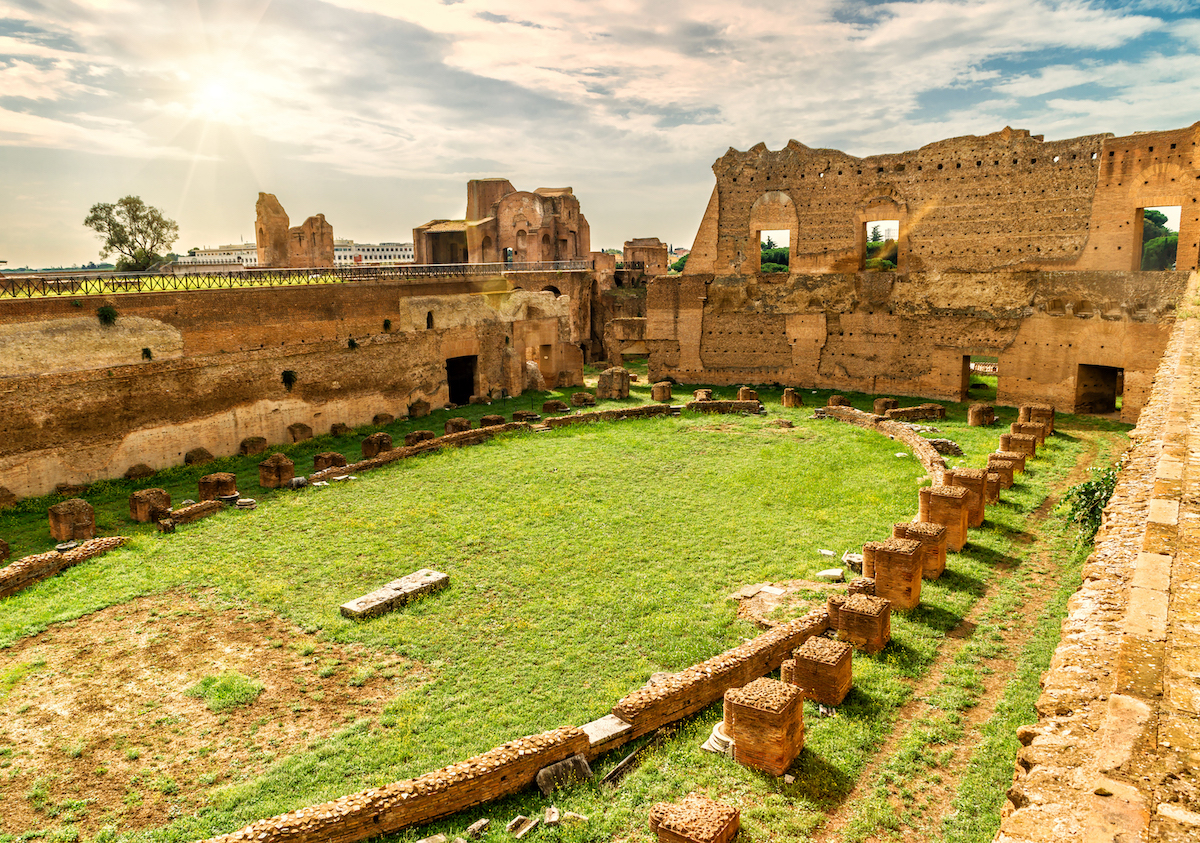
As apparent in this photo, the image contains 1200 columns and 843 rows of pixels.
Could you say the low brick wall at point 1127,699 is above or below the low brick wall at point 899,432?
above

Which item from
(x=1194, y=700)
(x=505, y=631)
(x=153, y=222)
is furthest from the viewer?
(x=153, y=222)

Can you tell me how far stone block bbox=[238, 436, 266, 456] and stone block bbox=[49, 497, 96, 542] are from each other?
16.3 ft

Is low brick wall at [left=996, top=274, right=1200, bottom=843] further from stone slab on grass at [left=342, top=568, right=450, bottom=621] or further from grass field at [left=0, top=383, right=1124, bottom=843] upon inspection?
stone slab on grass at [left=342, top=568, right=450, bottom=621]

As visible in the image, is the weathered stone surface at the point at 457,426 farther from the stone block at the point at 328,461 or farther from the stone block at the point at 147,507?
the stone block at the point at 147,507

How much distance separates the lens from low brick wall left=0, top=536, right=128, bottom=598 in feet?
28.8

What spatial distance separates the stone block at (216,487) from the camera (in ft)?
39.6

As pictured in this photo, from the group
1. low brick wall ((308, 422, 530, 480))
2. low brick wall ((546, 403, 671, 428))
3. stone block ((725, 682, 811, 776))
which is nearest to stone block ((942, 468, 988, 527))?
stone block ((725, 682, 811, 776))

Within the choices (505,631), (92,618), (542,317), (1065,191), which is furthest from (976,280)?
(92,618)

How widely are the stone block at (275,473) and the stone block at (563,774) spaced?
29.6 ft

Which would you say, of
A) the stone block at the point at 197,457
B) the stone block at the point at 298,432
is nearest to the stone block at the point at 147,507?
the stone block at the point at 197,457

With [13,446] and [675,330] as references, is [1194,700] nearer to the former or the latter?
[13,446]

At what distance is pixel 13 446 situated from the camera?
39.7 ft

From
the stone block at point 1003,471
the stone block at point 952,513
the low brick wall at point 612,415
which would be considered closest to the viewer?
the stone block at point 952,513

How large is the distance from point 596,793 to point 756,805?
1.09 m
